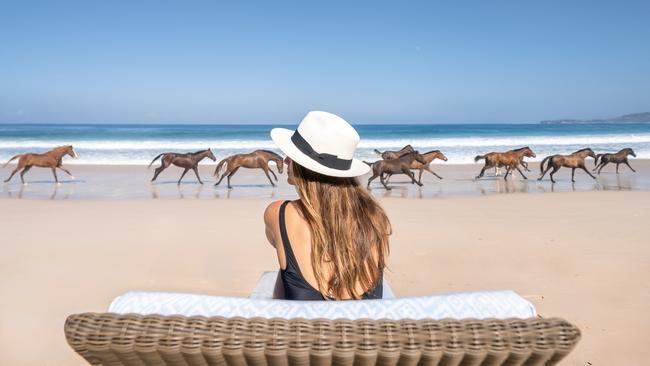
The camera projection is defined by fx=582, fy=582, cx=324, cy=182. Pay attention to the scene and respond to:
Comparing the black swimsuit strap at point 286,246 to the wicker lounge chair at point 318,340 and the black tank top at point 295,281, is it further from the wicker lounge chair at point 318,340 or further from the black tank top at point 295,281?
the wicker lounge chair at point 318,340

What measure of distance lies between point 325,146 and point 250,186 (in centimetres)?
1255

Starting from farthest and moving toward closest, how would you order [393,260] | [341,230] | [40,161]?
[40,161] → [393,260] → [341,230]

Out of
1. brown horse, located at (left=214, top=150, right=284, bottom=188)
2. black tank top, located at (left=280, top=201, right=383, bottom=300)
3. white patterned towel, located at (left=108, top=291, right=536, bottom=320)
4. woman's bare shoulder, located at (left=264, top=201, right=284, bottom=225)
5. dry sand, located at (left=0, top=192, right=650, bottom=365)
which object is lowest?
dry sand, located at (left=0, top=192, right=650, bottom=365)

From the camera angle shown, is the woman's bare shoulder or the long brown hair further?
the woman's bare shoulder

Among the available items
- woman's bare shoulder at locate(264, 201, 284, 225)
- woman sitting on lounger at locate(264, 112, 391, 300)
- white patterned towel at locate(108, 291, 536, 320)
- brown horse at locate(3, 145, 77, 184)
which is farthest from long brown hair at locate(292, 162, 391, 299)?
brown horse at locate(3, 145, 77, 184)

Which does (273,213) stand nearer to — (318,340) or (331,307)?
(331,307)

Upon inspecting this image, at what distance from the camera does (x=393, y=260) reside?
6.34 metres

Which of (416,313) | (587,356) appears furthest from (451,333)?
(587,356)

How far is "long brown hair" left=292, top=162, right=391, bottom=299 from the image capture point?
97.7 inches

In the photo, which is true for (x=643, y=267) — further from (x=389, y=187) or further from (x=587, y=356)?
(x=389, y=187)

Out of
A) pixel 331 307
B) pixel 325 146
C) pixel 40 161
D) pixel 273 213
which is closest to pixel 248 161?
pixel 40 161

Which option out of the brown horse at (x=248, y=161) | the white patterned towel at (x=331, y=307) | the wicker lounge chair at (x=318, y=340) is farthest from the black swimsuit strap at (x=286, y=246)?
the brown horse at (x=248, y=161)

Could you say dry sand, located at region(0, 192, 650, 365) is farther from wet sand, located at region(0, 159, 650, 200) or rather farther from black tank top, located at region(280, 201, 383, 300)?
wet sand, located at region(0, 159, 650, 200)

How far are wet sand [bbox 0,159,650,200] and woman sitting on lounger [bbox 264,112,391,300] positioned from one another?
9.72 m
